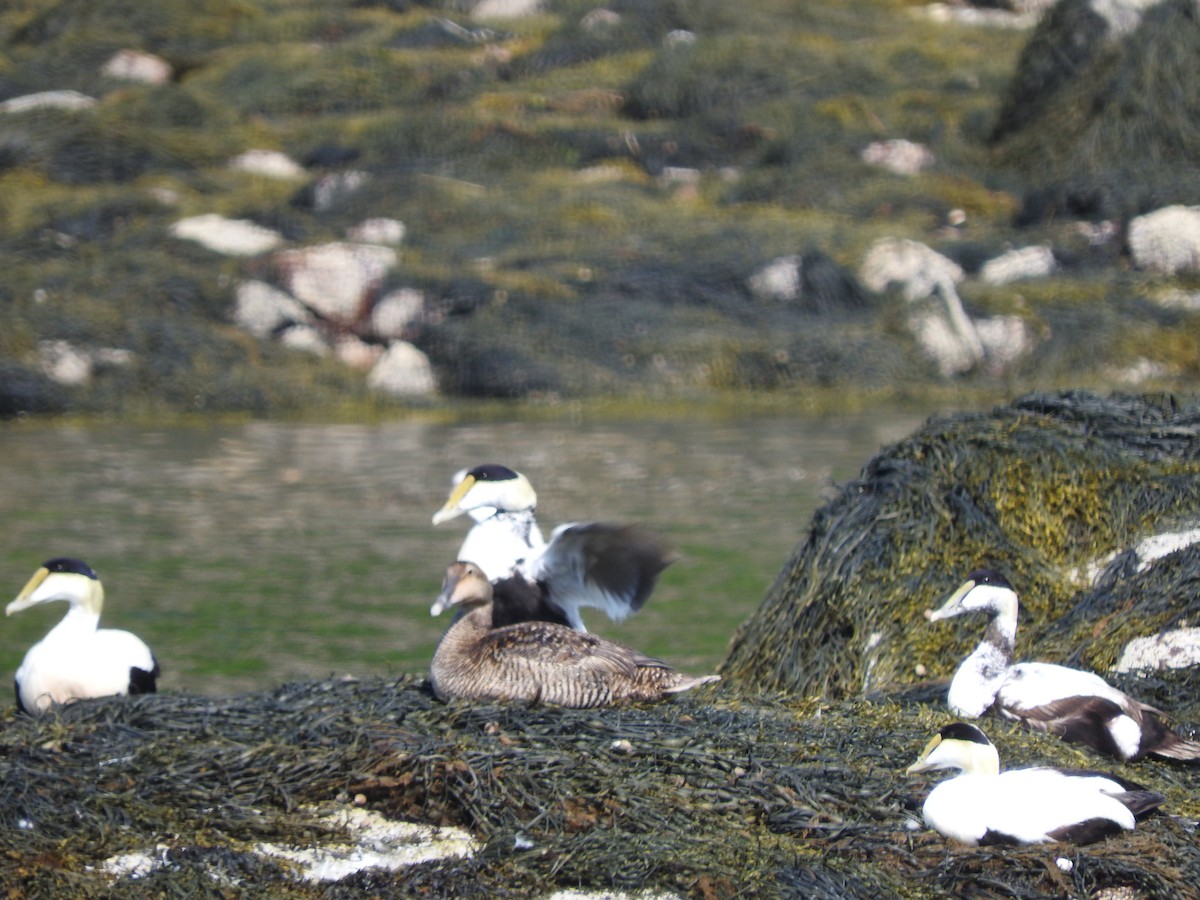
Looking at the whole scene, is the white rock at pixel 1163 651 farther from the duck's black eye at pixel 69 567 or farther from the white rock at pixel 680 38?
the white rock at pixel 680 38

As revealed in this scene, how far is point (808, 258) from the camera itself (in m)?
19.5

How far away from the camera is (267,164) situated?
79.2ft

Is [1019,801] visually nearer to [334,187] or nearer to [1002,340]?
[1002,340]

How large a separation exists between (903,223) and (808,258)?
2.73 m

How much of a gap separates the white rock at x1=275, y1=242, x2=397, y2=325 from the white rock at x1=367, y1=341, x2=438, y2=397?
87cm

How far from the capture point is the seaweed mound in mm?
4176

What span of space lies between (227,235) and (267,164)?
4475mm

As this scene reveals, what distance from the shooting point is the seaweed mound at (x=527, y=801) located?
13.7 feet

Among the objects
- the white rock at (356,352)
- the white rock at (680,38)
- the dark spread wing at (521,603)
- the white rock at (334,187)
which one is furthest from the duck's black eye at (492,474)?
the white rock at (680,38)

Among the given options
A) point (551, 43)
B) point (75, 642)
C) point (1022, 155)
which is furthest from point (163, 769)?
point (551, 43)

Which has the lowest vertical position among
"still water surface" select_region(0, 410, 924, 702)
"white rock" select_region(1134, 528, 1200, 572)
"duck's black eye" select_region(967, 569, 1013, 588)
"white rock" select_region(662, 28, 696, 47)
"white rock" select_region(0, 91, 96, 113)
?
"still water surface" select_region(0, 410, 924, 702)

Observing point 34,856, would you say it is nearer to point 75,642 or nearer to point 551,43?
point 75,642

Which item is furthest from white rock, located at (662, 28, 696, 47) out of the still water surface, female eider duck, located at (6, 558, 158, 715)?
female eider duck, located at (6, 558, 158, 715)

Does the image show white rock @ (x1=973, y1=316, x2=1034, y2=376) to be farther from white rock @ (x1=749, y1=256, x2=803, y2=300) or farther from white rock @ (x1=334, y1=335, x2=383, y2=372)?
white rock @ (x1=334, y1=335, x2=383, y2=372)
